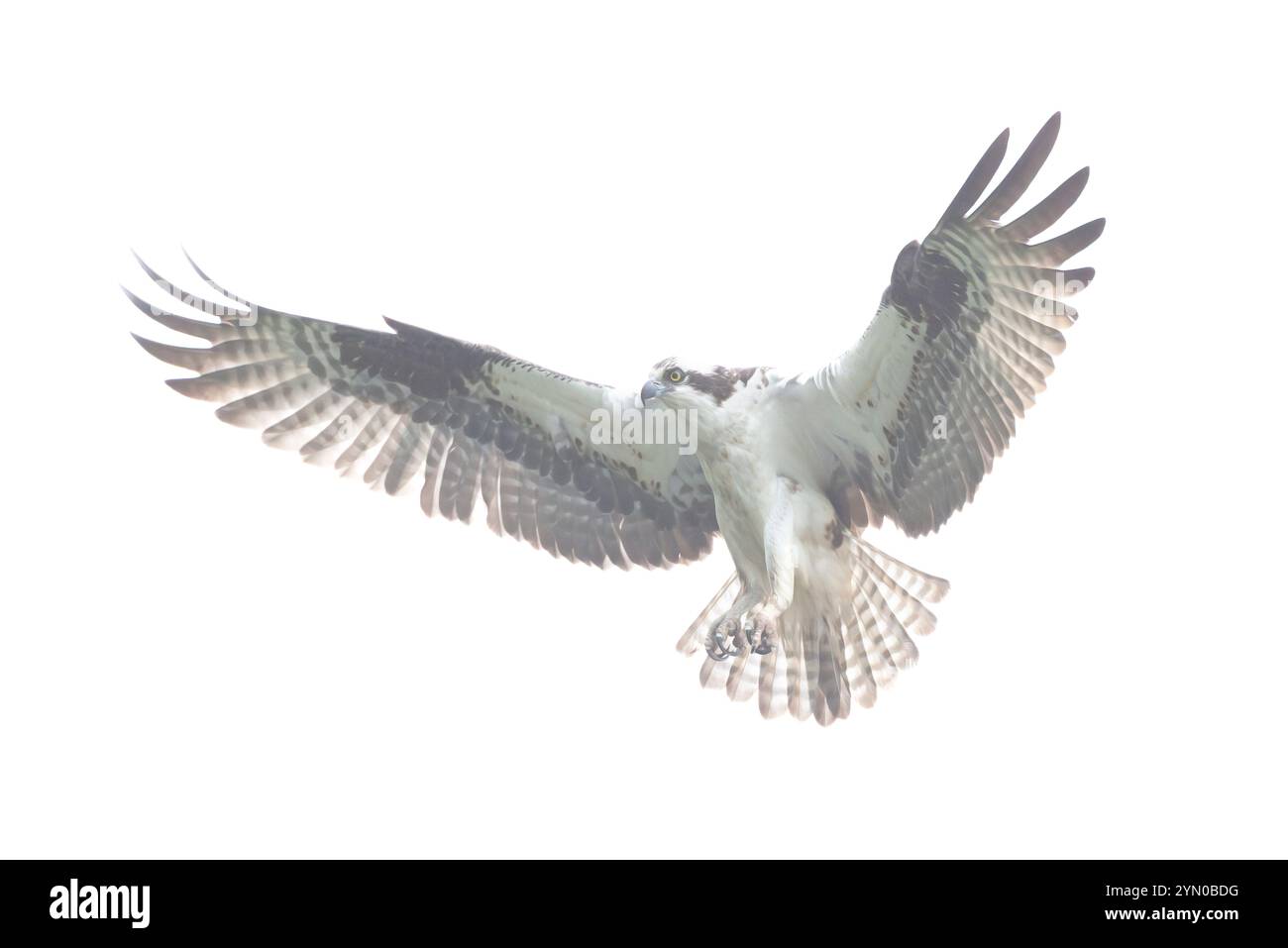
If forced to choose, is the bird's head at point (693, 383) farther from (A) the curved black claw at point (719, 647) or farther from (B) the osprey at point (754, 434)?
(A) the curved black claw at point (719, 647)

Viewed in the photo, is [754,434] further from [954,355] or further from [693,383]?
[954,355]

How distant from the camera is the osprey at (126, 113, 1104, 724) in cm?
841

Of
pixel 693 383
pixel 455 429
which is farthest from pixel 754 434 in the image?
pixel 455 429

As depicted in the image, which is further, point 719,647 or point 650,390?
→ point 719,647

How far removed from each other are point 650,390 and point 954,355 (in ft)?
5.11

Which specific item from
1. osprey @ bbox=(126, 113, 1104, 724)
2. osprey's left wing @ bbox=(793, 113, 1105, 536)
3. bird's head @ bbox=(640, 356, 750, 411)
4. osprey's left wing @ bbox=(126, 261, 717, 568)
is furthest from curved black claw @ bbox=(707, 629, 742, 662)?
bird's head @ bbox=(640, 356, 750, 411)

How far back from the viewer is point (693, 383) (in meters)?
8.83

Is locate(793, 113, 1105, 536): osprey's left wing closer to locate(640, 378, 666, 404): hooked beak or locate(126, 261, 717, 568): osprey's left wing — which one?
locate(640, 378, 666, 404): hooked beak

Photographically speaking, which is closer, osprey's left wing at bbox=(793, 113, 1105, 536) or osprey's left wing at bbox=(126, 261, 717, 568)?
osprey's left wing at bbox=(793, 113, 1105, 536)

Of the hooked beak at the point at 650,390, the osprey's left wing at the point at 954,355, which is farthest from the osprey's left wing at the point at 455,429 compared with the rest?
the osprey's left wing at the point at 954,355

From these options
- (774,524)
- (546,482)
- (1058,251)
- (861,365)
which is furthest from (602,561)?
(1058,251)

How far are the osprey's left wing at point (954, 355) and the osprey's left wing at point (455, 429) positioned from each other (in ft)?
3.60

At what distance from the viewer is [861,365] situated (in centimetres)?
865

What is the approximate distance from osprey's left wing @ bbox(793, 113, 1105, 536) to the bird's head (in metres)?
0.36
